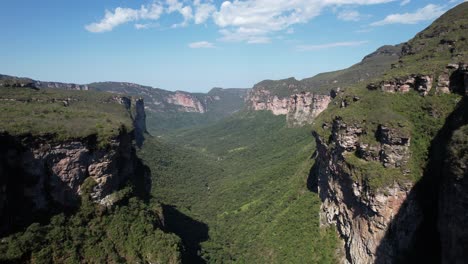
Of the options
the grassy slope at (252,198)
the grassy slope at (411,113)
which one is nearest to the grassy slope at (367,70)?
the grassy slope at (252,198)

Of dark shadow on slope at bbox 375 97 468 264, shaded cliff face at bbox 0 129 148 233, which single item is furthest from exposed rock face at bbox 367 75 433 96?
shaded cliff face at bbox 0 129 148 233

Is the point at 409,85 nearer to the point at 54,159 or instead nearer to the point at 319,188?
the point at 319,188

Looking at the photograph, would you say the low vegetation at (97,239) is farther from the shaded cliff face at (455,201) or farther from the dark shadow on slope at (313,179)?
the shaded cliff face at (455,201)

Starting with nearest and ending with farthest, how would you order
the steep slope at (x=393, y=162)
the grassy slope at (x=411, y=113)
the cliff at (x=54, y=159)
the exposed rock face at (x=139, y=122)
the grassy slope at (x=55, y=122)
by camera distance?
the cliff at (x=54, y=159)
the steep slope at (x=393, y=162)
the grassy slope at (x=55, y=122)
the grassy slope at (x=411, y=113)
the exposed rock face at (x=139, y=122)

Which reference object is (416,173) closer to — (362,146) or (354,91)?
(362,146)

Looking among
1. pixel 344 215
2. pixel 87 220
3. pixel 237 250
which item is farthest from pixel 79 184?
pixel 344 215

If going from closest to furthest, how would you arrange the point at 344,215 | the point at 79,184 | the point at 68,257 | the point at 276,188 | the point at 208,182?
1. the point at 68,257
2. the point at 79,184
3. the point at 344,215
4. the point at 276,188
5. the point at 208,182

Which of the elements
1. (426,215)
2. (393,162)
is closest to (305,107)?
(393,162)
